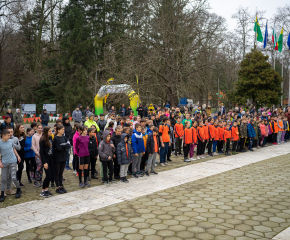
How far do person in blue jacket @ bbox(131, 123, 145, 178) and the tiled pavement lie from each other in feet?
1.98

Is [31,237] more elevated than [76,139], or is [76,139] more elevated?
[76,139]

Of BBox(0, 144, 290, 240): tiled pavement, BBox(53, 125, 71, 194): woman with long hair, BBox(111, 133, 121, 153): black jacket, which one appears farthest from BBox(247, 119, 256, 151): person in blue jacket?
BBox(53, 125, 71, 194): woman with long hair

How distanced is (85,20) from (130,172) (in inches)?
1068

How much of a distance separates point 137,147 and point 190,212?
10.9 ft

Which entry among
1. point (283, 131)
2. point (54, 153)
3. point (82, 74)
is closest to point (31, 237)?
point (54, 153)

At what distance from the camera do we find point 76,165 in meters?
8.46

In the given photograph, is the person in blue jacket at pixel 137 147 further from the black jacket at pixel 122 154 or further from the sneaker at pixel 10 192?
the sneaker at pixel 10 192

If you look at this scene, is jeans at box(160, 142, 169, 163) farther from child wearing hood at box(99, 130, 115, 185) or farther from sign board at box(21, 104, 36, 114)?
sign board at box(21, 104, 36, 114)

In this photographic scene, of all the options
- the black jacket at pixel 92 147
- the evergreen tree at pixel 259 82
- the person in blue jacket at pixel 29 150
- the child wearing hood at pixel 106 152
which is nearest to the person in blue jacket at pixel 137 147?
the child wearing hood at pixel 106 152

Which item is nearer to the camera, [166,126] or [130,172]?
[130,172]

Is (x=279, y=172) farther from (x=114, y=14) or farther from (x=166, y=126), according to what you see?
(x=114, y=14)

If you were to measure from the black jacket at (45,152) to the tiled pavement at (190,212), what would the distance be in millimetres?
966

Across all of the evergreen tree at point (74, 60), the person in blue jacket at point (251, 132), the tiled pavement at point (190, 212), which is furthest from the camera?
the evergreen tree at point (74, 60)

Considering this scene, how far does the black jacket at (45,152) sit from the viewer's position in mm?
6750
